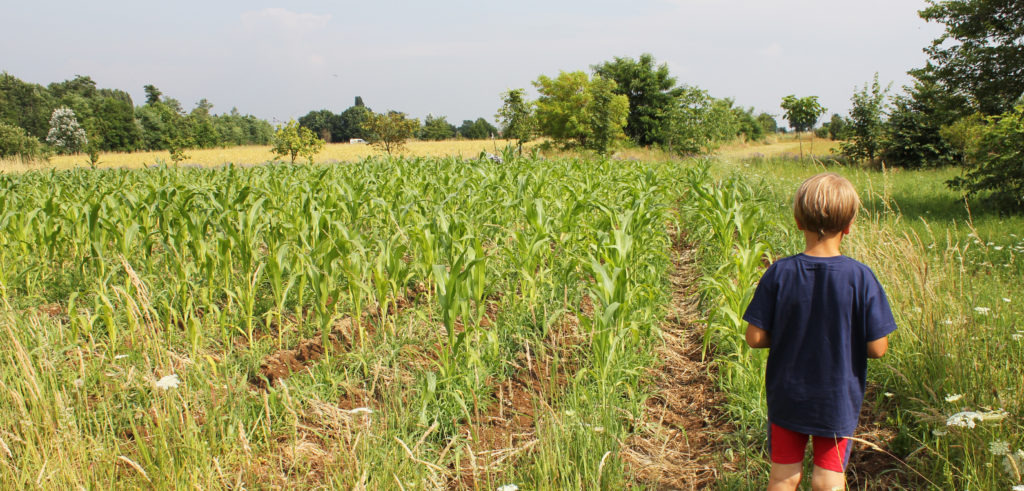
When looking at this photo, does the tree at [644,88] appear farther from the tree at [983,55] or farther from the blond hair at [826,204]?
the blond hair at [826,204]

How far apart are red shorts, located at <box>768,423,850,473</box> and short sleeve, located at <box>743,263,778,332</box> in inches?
15.9

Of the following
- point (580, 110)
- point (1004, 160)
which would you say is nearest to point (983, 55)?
point (1004, 160)

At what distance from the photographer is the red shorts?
79.5 inches

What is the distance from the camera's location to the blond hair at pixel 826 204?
186 centimetres

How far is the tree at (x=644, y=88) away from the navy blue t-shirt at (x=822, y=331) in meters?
47.8

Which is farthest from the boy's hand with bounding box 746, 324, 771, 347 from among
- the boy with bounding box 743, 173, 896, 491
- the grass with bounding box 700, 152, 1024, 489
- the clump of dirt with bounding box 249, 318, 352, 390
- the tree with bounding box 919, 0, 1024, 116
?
the tree with bounding box 919, 0, 1024, 116

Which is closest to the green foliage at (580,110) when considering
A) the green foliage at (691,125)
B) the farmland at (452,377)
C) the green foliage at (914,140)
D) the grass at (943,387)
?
the green foliage at (691,125)

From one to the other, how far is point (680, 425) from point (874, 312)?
162 cm

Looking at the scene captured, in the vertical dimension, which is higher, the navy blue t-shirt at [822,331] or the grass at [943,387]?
the navy blue t-shirt at [822,331]

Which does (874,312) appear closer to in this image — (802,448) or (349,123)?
(802,448)

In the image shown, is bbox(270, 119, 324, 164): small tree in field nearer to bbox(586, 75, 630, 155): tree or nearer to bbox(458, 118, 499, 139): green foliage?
bbox(586, 75, 630, 155): tree

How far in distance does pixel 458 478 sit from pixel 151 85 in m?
123

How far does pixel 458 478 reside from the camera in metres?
2.64

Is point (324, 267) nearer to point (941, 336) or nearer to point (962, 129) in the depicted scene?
point (941, 336)
